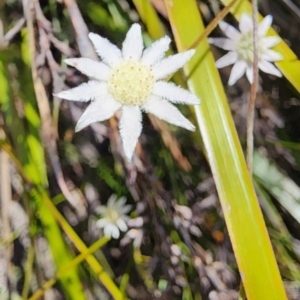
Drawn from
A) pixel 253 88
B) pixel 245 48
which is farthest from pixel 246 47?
pixel 253 88

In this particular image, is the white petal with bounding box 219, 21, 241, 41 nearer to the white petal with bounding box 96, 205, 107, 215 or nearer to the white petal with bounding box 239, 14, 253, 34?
the white petal with bounding box 239, 14, 253, 34

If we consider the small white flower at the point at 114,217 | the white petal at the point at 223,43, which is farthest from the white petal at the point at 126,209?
the white petal at the point at 223,43

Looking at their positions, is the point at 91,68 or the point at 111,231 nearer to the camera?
the point at 91,68

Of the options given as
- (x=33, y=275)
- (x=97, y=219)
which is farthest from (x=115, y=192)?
(x=33, y=275)

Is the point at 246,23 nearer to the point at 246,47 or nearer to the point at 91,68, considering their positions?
the point at 246,47

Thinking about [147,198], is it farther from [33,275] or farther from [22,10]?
[22,10]

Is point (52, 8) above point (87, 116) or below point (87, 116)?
above
